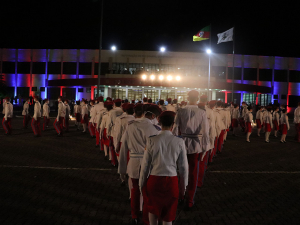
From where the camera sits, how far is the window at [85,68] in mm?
45375

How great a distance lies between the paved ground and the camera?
4.99 metres

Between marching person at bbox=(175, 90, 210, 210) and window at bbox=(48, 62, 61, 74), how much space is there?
43.8m

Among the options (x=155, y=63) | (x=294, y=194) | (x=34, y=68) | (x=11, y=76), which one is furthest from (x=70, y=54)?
(x=294, y=194)

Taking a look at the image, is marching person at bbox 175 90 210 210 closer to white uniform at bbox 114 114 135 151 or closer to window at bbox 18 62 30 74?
white uniform at bbox 114 114 135 151

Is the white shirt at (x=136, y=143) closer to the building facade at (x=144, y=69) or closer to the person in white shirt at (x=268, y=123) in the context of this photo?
the person in white shirt at (x=268, y=123)

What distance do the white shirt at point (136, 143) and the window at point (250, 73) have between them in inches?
1776

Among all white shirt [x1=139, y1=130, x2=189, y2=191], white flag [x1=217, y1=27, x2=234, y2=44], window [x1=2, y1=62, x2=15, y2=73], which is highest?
white flag [x1=217, y1=27, x2=234, y2=44]

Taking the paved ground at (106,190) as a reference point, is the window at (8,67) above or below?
above

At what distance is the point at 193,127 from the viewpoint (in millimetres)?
5516

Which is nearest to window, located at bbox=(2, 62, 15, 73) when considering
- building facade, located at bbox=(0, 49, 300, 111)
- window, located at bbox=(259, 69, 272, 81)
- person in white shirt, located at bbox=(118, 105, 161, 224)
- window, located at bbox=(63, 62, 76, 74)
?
building facade, located at bbox=(0, 49, 300, 111)

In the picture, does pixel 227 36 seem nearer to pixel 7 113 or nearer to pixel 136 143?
pixel 7 113

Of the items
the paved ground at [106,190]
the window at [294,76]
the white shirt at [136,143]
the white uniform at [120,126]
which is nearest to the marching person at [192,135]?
the paved ground at [106,190]

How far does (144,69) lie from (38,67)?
57.0ft

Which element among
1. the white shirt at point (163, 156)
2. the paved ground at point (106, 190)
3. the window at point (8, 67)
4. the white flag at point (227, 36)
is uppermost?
the white flag at point (227, 36)
